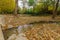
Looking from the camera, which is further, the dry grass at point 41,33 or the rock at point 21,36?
the dry grass at point 41,33

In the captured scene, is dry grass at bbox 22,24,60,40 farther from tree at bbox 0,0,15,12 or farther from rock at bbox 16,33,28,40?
tree at bbox 0,0,15,12

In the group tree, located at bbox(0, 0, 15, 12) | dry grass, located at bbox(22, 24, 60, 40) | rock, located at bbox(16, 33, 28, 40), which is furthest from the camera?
tree, located at bbox(0, 0, 15, 12)

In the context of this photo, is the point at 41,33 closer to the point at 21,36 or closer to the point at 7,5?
the point at 21,36

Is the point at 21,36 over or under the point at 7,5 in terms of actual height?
under

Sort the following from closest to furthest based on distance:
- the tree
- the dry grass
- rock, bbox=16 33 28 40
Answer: rock, bbox=16 33 28 40 → the dry grass → the tree

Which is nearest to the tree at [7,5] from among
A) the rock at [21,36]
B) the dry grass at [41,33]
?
the dry grass at [41,33]

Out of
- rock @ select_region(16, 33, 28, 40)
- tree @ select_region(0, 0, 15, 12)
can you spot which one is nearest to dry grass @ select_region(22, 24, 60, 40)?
rock @ select_region(16, 33, 28, 40)

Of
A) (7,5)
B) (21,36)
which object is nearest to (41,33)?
(21,36)

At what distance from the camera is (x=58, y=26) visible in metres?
4.40

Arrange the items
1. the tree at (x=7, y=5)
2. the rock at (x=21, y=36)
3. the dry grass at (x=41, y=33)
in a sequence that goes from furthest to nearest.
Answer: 1. the tree at (x=7, y=5)
2. the dry grass at (x=41, y=33)
3. the rock at (x=21, y=36)

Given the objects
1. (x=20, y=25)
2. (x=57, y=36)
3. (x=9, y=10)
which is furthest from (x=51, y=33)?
(x=9, y=10)

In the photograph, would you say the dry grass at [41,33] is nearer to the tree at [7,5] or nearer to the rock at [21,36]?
the rock at [21,36]

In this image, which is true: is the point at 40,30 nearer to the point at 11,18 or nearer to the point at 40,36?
the point at 40,36

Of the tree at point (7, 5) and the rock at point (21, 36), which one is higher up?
the tree at point (7, 5)
